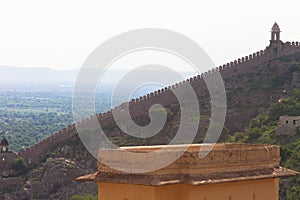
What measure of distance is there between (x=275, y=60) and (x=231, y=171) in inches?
1494

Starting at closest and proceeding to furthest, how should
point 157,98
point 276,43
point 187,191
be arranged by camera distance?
1. point 187,191
2. point 157,98
3. point 276,43

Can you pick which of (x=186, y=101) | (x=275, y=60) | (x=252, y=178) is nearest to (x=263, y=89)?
(x=275, y=60)

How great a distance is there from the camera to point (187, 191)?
1050cm

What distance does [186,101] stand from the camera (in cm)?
3934

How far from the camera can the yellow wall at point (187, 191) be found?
409 inches

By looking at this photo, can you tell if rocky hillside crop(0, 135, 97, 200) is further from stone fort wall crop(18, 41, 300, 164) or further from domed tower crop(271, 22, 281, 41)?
domed tower crop(271, 22, 281, 41)

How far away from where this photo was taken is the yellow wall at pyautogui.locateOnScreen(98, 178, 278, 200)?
1039cm

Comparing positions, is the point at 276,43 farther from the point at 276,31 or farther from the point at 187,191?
the point at 187,191

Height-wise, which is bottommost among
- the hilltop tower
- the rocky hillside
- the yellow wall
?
the rocky hillside

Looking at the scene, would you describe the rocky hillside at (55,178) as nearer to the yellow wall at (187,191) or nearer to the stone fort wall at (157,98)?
the stone fort wall at (157,98)

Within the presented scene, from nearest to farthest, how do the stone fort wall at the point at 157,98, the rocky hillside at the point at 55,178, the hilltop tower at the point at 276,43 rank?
the rocky hillside at the point at 55,178
the stone fort wall at the point at 157,98
the hilltop tower at the point at 276,43

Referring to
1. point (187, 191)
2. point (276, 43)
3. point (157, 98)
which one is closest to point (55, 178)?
point (157, 98)

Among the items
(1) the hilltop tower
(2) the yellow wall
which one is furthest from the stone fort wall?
(2) the yellow wall

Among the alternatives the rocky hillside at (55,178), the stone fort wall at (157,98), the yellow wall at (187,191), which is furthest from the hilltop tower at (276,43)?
the yellow wall at (187,191)
